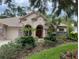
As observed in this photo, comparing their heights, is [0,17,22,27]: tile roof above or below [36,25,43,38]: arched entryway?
above

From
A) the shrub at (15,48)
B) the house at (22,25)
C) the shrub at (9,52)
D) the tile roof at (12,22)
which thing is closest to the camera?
the shrub at (9,52)

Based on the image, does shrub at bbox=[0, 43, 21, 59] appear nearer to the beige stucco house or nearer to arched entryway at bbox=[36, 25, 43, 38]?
the beige stucco house

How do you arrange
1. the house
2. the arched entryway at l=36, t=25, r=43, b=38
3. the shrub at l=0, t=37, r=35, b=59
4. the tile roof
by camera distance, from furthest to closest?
the arched entryway at l=36, t=25, r=43, b=38
the tile roof
the house
the shrub at l=0, t=37, r=35, b=59

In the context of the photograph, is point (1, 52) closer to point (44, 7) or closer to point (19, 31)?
point (44, 7)

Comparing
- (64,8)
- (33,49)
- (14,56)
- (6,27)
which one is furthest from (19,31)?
(64,8)

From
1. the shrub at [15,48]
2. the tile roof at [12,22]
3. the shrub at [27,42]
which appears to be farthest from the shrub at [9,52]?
the tile roof at [12,22]

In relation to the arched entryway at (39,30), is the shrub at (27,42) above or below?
below

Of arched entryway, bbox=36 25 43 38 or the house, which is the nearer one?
the house

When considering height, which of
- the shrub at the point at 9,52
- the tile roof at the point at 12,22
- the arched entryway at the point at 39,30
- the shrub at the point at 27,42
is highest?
the tile roof at the point at 12,22

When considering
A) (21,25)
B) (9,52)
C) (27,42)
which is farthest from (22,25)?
(9,52)

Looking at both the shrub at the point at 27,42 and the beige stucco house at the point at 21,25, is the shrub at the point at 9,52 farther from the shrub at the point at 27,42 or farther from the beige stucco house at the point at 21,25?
the beige stucco house at the point at 21,25

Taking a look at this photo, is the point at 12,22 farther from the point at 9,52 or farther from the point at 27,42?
the point at 9,52

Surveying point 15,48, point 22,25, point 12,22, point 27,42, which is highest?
point 12,22

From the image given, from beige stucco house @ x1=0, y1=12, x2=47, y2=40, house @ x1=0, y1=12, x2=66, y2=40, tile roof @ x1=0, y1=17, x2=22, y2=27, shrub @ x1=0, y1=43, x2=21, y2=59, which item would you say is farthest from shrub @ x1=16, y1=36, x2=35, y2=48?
tile roof @ x1=0, y1=17, x2=22, y2=27
